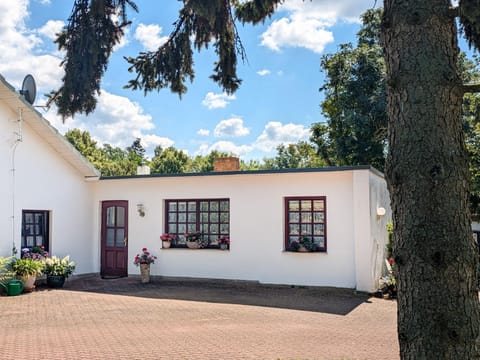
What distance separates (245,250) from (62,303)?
4.29 m

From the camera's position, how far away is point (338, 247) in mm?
10359

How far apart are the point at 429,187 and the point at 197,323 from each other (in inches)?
213

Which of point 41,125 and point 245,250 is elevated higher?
point 41,125

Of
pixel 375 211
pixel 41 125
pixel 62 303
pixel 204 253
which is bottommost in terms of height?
pixel 62 303

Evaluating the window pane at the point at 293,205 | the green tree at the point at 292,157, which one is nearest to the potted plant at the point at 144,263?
the window pane at the point at 293,205

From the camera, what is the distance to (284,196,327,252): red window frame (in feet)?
34.9

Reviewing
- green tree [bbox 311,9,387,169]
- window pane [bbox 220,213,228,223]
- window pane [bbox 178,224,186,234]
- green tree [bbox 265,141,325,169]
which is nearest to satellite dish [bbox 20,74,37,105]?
window pane [bbox 178,224,186,234]

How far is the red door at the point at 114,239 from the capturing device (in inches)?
500

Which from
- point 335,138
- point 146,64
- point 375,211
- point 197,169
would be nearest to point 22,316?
point 146,64

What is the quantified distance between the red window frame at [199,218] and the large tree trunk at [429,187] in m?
9.21

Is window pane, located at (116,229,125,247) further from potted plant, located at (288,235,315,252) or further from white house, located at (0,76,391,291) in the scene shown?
potted plant, located at (288,235,315,252)

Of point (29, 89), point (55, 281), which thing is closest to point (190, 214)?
point (55, 281)

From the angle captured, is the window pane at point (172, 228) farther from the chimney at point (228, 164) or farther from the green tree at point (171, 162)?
the green tree at point (171, 162)

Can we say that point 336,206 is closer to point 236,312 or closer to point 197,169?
point 236,312
